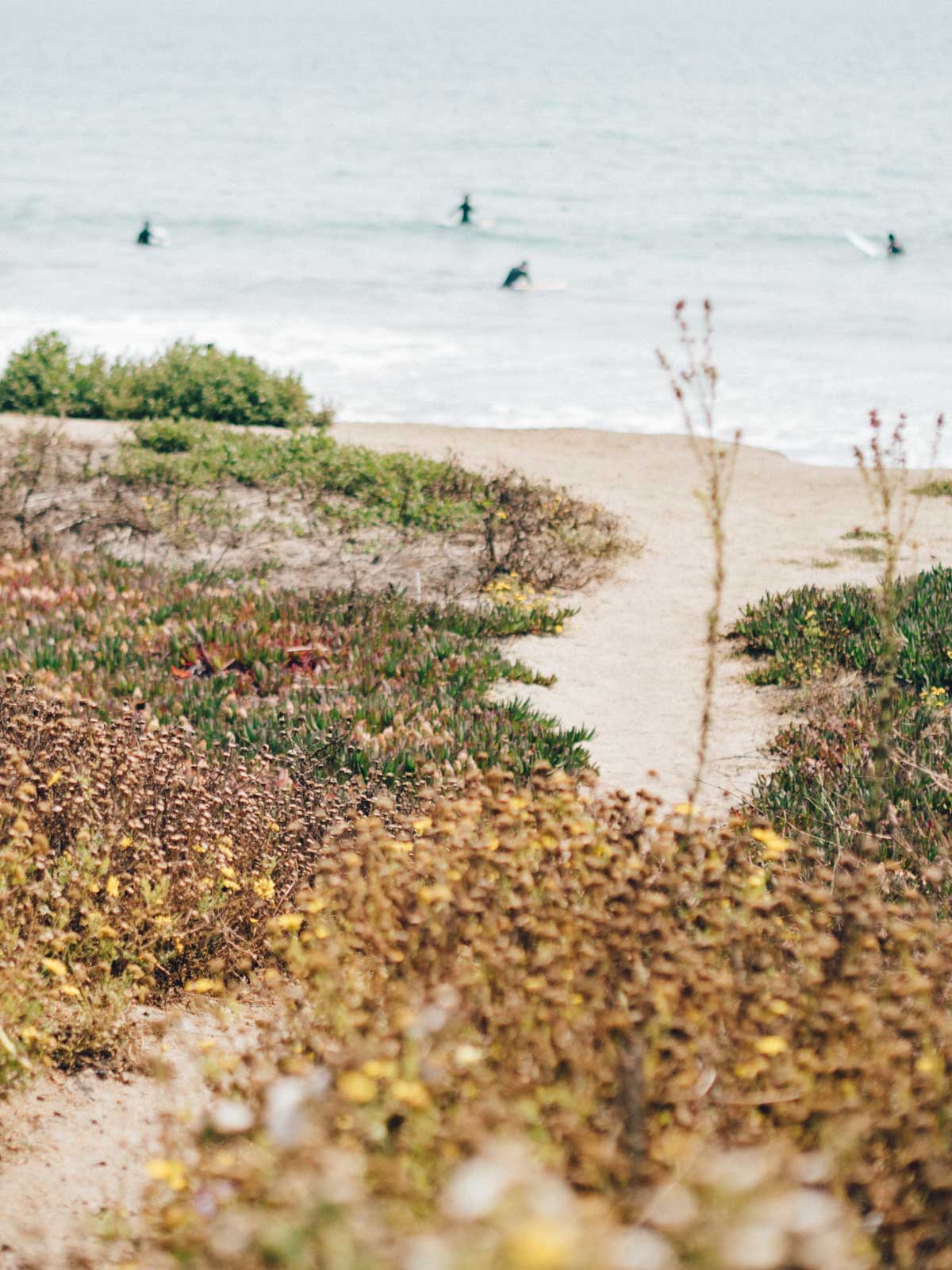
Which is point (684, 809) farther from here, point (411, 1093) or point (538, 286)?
point (538, 286)

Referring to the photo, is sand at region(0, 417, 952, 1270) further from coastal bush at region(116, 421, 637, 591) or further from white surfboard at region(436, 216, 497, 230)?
white surfboard at region(436, 216, 497, 230)

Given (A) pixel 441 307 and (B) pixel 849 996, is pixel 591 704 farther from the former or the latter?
(A) pixel 441 307

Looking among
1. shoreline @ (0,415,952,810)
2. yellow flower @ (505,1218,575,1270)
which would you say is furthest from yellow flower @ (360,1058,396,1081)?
shoreline @ (0,415,952,810)

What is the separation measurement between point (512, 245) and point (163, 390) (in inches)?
1078

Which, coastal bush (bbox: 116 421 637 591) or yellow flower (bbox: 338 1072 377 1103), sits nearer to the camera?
yellow flower (bbox: 338 1072 377 1103)

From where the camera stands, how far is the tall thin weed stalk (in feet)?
11.8

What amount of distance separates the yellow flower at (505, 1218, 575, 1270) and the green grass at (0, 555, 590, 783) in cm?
489

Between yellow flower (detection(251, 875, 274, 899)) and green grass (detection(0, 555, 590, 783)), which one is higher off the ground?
green grass (detection(0, 555, 590, 783))

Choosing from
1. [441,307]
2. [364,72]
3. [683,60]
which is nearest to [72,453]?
[441,307]

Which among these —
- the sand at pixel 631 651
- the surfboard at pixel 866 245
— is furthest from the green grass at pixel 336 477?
the surfboard at pixel 866 245

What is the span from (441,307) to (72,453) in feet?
64.3

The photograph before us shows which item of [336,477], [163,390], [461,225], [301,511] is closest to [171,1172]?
[301,511]

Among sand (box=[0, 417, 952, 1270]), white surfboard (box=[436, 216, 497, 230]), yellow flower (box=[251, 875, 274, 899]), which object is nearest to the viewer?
sand (box=[0, 417, 952, 1270])

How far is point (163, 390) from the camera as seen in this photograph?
16469 millimetres
